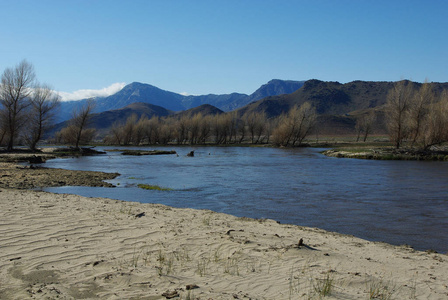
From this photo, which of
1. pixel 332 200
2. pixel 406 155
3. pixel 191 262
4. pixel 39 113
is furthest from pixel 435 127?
pixel 39 113

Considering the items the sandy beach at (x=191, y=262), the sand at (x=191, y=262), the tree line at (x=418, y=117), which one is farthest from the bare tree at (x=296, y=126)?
the sand at (x=191, y=262)

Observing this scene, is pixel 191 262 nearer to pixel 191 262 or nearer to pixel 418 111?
pixel 191 262

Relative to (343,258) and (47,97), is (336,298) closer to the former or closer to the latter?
→ (343,258)

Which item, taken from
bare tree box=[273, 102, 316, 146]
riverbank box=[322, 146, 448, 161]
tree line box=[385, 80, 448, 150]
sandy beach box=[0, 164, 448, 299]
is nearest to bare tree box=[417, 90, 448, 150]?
tree line box=[385, 80, 448, 150]

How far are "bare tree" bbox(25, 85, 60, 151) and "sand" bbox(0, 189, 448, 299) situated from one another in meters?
56.2

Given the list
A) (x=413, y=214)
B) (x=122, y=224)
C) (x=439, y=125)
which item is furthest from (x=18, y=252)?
(x=439, y=125)

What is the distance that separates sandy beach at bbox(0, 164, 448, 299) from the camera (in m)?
5.96

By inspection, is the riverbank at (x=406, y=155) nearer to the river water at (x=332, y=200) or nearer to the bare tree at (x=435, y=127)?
the bare tree at (x=435, y=127)

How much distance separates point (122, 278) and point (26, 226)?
190 inches

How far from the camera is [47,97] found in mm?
63844

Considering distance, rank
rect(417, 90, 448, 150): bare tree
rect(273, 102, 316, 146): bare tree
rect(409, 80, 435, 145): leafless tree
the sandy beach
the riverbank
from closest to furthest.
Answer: the sandy beach → the riverbank → rect(417, 90, 448, 150): bare tree → rect(409, 80, 435, 145): leafless tree → rect(273, 102, 316, 146): bare tree

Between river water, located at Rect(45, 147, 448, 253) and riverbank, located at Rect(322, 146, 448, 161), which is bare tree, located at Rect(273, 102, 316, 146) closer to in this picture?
riverbank, located at Rect(322, 146, 448, 161)

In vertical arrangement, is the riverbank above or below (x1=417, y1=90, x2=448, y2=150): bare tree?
below

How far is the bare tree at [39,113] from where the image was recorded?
202 ft
